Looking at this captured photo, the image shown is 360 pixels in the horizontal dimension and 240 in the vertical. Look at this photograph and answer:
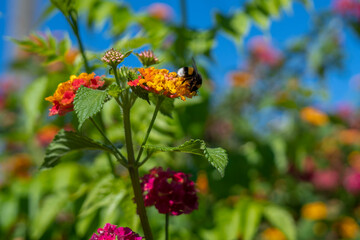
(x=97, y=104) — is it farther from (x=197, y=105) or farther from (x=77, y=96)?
(x=197, y=105)

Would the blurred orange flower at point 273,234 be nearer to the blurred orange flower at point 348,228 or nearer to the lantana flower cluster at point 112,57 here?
the blurred orange flower at point 348,228

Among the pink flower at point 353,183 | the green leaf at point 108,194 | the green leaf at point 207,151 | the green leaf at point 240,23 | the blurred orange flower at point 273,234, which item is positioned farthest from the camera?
the pink flower at point 353,183

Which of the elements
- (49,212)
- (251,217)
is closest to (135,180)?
(49,212)

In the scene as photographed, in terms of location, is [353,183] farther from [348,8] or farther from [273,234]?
[348,8]

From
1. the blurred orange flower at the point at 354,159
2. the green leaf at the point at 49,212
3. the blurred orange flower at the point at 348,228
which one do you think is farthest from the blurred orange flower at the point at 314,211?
the green leaf at the point at 49,212

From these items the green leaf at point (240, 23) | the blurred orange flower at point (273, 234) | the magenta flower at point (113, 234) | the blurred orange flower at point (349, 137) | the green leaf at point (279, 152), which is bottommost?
the magenta flower at point (113, 234)

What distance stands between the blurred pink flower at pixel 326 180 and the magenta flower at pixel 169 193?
239 cm

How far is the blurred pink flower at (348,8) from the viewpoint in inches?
122

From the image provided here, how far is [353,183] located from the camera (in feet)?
9.17

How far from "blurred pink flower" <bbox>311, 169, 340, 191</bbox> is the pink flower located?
0.07 meters

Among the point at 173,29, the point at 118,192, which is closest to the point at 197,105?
the point at 173,29

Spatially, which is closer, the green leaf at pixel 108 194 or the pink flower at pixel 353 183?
the green leaf at pixel 108 194

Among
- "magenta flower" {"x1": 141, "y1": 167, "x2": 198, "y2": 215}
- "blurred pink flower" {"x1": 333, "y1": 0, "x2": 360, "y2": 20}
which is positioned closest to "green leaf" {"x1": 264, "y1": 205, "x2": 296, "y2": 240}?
"magenta flower" {"x1": 141, "y1": 167, "x2": 198, "y2": 215}

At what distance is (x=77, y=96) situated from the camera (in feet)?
1.62
